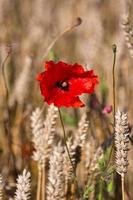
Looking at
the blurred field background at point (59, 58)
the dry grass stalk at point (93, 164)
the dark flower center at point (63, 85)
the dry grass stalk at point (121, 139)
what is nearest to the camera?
the dry grass stalk at point (121, 139)

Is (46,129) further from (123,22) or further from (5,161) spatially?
(5,161)

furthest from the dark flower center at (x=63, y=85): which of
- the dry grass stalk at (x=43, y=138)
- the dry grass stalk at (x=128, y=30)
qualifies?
the dry grass stalk at (x=128, y=30)

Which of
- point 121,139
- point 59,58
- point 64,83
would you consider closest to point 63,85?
point 64,83

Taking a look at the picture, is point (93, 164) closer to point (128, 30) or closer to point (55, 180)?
point (55, 180)

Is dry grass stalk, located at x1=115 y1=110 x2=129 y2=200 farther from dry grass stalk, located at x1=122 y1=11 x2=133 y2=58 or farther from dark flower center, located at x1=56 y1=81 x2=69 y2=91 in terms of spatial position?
dry grass stalk, located at x1=122 y1=11 x2=133 y2=58

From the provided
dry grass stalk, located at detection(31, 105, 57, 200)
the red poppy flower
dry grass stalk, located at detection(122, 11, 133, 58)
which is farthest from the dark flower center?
dry grass stalk, located at detection(122, 11, 133, 58)

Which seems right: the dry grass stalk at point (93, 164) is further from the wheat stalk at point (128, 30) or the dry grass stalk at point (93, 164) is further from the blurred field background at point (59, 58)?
the wheat stalk at point (128, 30)
